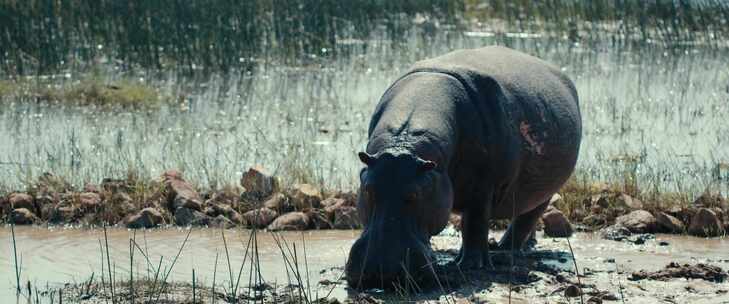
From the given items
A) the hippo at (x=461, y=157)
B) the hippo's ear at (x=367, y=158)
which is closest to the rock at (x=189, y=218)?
the hippo at (x=461, y=157)

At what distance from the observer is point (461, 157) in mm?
8344

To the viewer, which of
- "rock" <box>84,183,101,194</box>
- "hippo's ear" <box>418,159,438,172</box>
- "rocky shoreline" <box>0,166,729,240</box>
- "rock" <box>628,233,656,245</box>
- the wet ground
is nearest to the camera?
"hippo's ear" <box>418,159,438,172</box>

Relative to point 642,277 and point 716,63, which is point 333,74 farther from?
point 642,277

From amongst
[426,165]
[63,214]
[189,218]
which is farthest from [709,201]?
[63,214]

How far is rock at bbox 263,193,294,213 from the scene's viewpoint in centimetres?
1070

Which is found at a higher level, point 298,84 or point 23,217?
point 298,84

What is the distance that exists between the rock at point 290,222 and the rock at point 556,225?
1.79 metres

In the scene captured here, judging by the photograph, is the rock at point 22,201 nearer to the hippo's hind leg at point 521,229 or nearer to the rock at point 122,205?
the rock at point 122,205

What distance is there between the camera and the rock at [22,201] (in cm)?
1069

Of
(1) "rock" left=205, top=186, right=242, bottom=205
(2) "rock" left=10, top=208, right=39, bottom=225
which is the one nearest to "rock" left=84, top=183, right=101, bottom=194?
(2) "rock" left=10, top=208, right=39, bottom=225

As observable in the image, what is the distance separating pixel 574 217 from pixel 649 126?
462 cm

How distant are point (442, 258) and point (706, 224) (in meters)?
2.28

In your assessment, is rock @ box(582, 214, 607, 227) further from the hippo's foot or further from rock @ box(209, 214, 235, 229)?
rock @ box(209, 214, 235, 229)

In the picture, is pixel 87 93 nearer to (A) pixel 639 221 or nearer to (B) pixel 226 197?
(B) pixel 226 197
